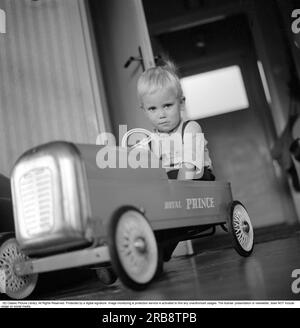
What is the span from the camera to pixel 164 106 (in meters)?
1.13

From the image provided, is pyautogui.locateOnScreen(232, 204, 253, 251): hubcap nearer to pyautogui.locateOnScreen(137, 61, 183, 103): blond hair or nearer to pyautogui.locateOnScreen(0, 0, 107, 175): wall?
pyautogui.locateOnScreen(137, 61, 183, 103): blond hair

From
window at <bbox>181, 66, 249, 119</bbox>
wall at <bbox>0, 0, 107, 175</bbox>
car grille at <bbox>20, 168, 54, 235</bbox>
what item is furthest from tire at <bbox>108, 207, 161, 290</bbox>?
window at <bbox>181, 66, 249, 119</bbox>

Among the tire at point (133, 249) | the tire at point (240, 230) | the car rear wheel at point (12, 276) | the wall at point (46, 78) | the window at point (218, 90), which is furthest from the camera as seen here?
the window at point (218, 90)

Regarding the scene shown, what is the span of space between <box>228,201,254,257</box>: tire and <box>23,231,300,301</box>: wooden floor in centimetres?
3

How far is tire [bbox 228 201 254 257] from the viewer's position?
3.43ft

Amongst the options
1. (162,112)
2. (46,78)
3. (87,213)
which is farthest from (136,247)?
(46,78)

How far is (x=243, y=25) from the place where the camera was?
108 inches

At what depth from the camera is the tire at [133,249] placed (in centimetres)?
67

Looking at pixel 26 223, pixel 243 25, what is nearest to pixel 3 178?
pixel 26 223

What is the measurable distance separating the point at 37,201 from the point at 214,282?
40cm

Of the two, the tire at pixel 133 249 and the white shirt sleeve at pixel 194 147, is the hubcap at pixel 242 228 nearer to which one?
the white shirt sleeve at pixel 194 147

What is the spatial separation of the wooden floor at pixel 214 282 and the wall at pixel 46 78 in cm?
59

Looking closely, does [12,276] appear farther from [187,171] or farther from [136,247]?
[187,171]

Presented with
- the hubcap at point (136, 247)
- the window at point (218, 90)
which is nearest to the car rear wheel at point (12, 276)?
the hubcap at point (136, 247)
